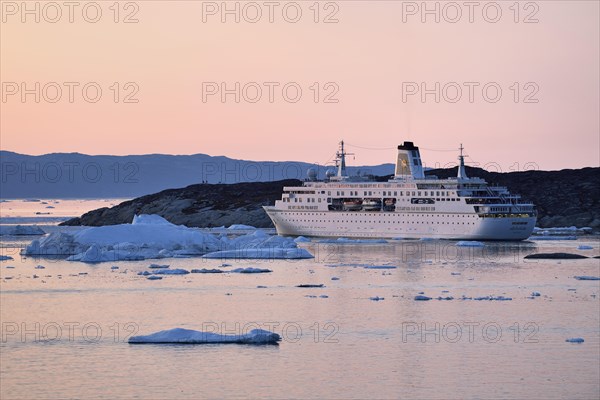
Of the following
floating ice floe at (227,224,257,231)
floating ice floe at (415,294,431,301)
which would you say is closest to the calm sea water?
floating ice floe at (415,294,431,301)

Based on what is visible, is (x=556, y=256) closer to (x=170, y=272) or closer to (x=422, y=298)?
(x=422, y=298)

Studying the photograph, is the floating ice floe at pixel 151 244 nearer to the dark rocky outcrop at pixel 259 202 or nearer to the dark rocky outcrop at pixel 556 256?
the dark rocky outcrop at pixel 556 256

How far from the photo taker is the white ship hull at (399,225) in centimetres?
6456

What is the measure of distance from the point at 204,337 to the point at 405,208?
46576mm

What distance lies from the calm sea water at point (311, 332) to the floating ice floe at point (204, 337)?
0.40 metres

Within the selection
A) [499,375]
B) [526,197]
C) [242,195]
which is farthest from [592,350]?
[242,195]

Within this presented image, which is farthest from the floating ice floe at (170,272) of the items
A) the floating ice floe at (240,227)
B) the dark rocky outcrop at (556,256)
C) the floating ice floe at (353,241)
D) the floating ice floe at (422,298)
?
the floating ice floe at (240,227)

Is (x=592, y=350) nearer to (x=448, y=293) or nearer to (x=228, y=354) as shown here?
(x=228, y=354)

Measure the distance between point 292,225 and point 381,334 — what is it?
1903 inches

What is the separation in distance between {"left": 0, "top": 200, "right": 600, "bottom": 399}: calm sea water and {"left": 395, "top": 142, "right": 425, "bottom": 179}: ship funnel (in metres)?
30.5

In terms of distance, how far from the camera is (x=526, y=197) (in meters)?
98.9

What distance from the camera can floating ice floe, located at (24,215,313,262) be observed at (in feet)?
164

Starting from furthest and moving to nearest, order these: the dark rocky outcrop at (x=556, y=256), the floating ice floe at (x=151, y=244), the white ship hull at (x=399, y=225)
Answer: the white ship hull at (x=399, y=225)
the floating ice floe at (x=151, y=244)
the dark rocky outcrop at (x=556, y=256)

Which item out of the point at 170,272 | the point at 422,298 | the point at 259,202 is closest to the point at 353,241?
the point at 170,272
